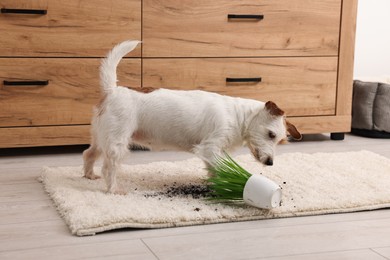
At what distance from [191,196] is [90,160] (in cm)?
43

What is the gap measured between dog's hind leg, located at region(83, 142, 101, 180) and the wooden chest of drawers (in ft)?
1.54

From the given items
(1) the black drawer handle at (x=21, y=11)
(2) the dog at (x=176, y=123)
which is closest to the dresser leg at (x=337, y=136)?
(2) the dog at (x=176, y=123)

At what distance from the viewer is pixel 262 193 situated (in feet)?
5.85

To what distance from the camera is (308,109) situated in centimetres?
294

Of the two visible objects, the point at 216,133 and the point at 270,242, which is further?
the point at 216,133

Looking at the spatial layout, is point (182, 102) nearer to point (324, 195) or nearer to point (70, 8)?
point (324, 195)

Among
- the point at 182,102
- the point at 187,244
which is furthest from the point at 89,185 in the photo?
the point at 187,244

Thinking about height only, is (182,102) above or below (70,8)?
below

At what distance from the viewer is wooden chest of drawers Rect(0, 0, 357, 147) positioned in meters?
2.47

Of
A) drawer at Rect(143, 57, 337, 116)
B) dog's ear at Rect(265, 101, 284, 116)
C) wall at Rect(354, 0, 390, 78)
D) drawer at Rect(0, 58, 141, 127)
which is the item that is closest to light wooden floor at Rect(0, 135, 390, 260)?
dog's ear at Rect(265, 101, 284, 116)

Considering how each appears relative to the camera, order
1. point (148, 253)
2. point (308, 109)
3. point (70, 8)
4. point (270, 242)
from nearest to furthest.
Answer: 1. point (148, 253)
2. point (270, 242)
3. point (70, 8)
4. point (308, 109)

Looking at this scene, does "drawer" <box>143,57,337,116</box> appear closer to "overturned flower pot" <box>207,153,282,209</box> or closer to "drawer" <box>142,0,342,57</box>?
"drawer" <box>142,0,342,57</box>

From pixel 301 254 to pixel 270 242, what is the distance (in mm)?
109

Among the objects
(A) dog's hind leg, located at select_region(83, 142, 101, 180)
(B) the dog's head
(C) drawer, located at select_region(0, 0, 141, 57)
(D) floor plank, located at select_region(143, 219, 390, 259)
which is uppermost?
(C) drawer, located at select_region(0, 0, 141, 57)
